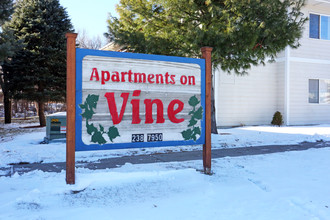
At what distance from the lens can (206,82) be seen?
5.20 m

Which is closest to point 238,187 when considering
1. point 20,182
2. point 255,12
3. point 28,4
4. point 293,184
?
point 293,184

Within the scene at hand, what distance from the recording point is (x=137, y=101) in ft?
15.2

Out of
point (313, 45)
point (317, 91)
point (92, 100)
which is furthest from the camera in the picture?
point (317, 91)

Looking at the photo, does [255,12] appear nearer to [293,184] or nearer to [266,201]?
[293,184]

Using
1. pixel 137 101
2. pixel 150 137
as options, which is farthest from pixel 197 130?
pixel 137 101

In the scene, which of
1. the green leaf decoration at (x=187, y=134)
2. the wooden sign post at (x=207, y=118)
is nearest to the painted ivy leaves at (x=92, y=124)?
the green leaf decoration at (x=187, y=134)

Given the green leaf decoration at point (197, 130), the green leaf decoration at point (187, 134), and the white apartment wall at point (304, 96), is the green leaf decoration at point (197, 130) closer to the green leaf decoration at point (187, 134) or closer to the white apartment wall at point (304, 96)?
the green leaf decoration at point (187, 134)

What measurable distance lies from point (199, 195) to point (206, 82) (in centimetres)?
214

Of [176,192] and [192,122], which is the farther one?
[192,122]

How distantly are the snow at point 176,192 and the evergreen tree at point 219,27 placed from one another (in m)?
3.76

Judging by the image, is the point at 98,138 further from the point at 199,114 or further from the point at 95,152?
the point at 95,152

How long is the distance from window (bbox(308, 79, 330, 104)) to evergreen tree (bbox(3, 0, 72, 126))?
14.8 meters

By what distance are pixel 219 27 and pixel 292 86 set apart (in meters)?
9.26

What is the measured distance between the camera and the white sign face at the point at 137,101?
4.27m
